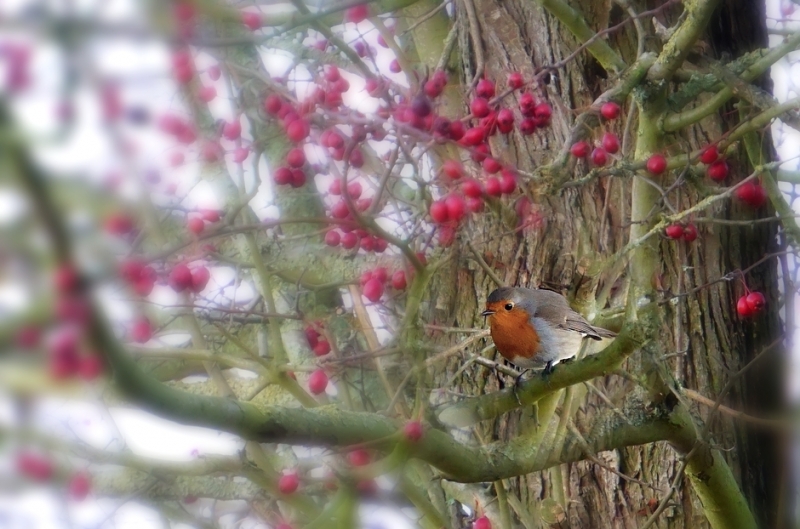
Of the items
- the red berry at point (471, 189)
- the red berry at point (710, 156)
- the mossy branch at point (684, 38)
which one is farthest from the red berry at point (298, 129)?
the red berry at point (710, 156)

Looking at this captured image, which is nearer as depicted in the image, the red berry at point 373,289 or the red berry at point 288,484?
the red berry at point 288,484

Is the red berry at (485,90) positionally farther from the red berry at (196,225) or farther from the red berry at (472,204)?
the red berry at (196,225)

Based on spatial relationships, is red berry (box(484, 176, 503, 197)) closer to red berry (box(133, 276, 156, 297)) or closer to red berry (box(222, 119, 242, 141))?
red berry (box(222, 119, 242, 141))

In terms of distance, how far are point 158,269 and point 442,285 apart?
1481 mm

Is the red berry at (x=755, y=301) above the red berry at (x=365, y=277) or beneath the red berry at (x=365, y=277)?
beneath

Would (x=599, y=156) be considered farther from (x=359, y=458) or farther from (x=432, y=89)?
(x=359, y=458)

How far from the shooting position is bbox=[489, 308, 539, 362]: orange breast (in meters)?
3.03

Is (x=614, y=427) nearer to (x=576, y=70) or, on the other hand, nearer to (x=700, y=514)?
(x=700, y=514)

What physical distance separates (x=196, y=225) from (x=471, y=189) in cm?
76

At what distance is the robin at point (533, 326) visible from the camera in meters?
2.99

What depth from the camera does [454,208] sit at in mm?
2293

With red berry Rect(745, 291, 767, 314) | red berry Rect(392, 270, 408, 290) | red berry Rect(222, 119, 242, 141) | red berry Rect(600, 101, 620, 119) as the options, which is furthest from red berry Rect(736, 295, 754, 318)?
red berry Rect(222, 119, 242, 141)

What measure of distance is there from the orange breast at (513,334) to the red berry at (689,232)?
60cm

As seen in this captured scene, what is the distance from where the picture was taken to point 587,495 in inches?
116
